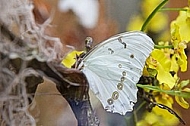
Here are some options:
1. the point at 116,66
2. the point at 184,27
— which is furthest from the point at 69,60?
the point at 184,27

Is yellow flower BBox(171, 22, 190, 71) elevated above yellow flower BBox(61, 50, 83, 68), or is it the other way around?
yellow flower BBox(171, 22, 190, 71)

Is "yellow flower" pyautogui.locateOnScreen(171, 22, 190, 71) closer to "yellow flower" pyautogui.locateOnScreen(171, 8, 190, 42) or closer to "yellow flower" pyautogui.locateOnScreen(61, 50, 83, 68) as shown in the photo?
"yellow flower" pyautogui.locateOnScreen(171, 8, 190, 42)

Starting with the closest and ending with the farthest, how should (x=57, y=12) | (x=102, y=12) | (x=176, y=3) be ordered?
(x=57, y=12), (x=102, y=12), (x=176, y=3)

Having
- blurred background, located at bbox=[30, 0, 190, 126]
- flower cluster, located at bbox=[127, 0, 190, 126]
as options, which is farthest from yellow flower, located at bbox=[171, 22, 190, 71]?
blurred background, located at bbox=[30, 0, 190, 126]

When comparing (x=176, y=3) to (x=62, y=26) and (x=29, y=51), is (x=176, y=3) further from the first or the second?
(x=29, y=51)

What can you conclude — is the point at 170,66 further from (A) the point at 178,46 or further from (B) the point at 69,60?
(B) the point at 69,60

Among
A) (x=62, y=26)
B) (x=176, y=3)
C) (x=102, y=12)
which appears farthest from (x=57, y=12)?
(x=176, y=3)
